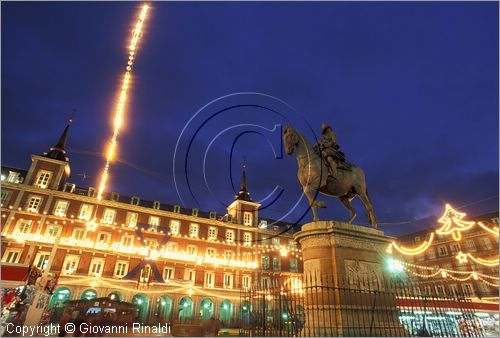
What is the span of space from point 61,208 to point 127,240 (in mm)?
8902

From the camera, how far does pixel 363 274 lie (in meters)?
7.71

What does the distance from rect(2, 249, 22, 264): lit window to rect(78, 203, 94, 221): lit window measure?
22.7ft

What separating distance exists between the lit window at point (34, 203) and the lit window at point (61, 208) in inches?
71.4

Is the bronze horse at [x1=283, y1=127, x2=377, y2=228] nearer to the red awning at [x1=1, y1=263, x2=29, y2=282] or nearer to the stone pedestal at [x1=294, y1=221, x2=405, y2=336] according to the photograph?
the stone pedestal at [x1=294, y1=221, x2=405, y2=336]

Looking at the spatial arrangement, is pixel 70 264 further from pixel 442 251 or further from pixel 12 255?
pixel 442 251

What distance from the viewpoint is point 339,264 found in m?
7.51

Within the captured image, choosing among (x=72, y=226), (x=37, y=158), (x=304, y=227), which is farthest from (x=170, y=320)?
(x=304, y=227)

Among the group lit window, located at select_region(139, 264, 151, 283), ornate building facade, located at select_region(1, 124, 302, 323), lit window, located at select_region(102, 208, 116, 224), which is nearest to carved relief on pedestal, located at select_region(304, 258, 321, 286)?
ornate building facade, located at select_region(1, 124, 302, 323)

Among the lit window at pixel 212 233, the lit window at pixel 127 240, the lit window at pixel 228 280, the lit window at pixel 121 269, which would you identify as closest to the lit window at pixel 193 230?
the lit window at pixel 212 233

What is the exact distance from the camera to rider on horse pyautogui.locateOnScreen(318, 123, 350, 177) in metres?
8.94

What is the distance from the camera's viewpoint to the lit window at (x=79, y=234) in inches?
1320

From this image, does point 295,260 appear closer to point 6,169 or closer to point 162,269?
point 162,269

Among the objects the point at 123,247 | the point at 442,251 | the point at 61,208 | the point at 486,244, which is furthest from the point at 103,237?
the point at 486,244

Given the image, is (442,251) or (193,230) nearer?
(193,230)
